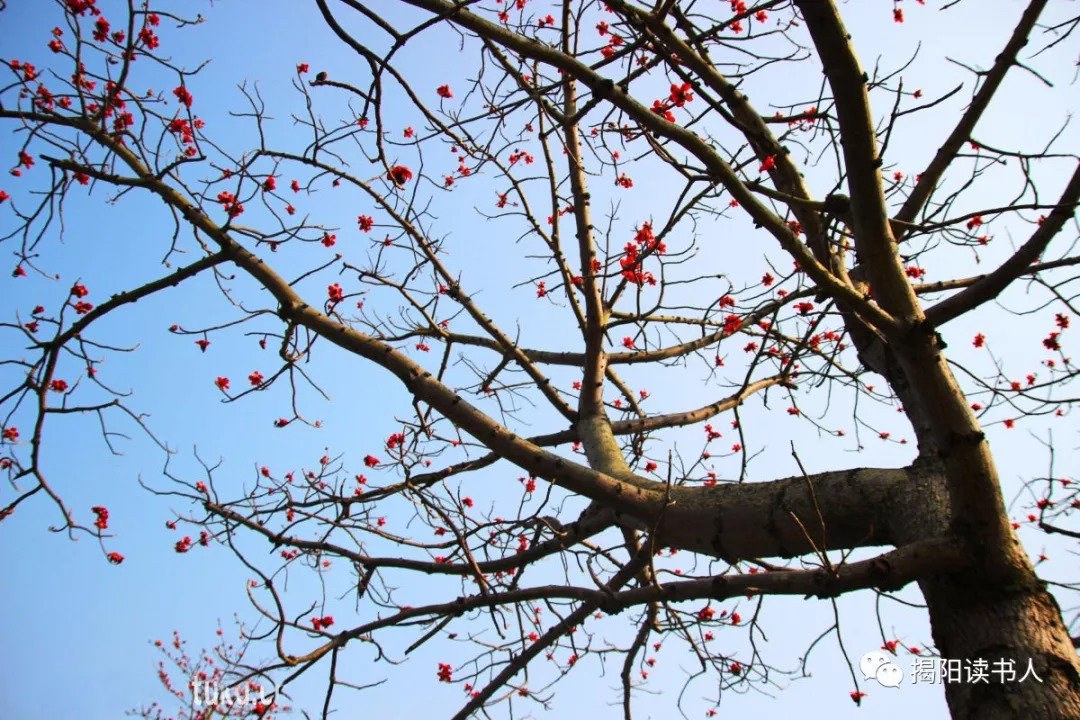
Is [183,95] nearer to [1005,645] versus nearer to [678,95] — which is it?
[678,95]

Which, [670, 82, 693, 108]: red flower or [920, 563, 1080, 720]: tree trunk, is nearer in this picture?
[920, 563, 1080, 720]: tree trunk

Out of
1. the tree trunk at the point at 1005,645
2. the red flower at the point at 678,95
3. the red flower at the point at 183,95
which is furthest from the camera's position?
the red flower at the point at 183,95

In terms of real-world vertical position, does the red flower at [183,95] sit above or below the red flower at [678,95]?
above

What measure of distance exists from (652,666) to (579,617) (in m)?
1.99

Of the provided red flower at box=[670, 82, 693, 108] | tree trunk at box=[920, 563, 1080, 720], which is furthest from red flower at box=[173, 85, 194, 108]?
tree trunk at box=[920, 563, 1080, 720]

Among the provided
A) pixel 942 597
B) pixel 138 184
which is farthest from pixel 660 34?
pixel 138 184

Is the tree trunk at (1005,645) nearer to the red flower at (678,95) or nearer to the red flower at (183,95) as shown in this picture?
the red flower at (678,95)

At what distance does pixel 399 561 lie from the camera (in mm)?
2627

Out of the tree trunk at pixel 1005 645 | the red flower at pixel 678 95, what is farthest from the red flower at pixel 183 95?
the tree trunk at pixel 1005 645

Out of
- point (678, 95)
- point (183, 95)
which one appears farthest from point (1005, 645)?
point (183, 95)

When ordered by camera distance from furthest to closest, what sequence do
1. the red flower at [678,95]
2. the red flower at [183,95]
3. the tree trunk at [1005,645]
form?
the red flower at [183,95], the red flower at [678,95], the tree trunk at [1005,645]

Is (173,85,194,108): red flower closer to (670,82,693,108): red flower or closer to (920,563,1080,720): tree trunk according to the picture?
(670,82,693,108): red flower

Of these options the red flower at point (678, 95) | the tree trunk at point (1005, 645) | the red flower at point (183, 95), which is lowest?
the tree trunk at point (1005, 645)

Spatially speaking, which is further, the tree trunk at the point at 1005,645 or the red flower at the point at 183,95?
the red flower at the point at 183,95
